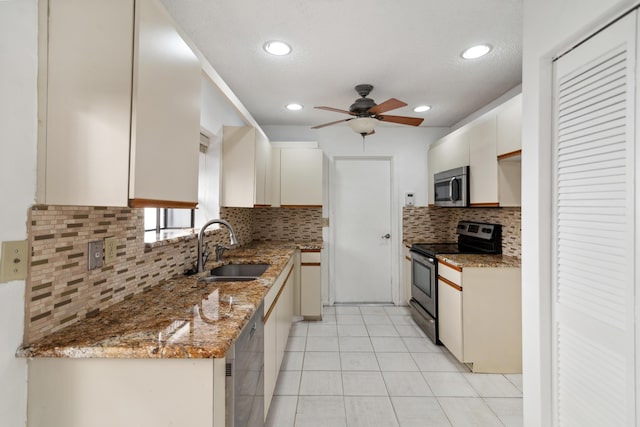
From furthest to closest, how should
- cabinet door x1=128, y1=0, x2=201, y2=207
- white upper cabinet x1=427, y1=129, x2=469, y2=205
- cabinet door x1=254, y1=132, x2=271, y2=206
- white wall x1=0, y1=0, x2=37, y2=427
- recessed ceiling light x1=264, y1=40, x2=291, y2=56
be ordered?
white upper cabinet x1=427, y1=129, x2=469, y2=205 < cabinet door x1=254, y1=132, x2=271, y2=206 < recessed ceiling light x1=264, y1=40, x2=291, y2=56 < cabinet door x1=128, y1=0, x2=201, y2=207 < white wall x1=0, y1=0, x2=37, y2=427

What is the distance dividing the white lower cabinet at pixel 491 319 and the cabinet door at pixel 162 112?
2.18m

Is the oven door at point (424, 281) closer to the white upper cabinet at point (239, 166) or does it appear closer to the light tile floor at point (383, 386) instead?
the light tile floor at point (383, 386)

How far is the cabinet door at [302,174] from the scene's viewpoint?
3752 millimetres

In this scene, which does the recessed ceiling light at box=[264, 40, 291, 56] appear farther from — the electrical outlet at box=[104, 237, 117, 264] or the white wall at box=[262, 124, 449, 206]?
the white wall at box=[262, 124, 449, 206]

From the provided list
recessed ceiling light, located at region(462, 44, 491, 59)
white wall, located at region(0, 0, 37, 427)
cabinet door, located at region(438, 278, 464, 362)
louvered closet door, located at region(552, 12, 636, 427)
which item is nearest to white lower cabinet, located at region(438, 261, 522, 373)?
cabinet door, located at region(438, 278, 464, 362)

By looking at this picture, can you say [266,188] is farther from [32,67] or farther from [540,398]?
[540,398]

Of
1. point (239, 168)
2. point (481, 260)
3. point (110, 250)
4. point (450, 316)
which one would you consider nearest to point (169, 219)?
point (239, 168)

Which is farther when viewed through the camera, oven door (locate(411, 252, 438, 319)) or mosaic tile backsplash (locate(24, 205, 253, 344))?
oven door (locate(411, 252, 438, 319))

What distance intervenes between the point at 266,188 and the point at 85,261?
2234 mm

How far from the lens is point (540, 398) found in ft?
4.58

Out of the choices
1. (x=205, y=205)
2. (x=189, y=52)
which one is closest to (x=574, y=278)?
(x=189, y=52)

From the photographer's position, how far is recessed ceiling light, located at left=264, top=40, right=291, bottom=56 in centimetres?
209

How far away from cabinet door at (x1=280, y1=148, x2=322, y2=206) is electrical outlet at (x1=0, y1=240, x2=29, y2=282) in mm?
2860

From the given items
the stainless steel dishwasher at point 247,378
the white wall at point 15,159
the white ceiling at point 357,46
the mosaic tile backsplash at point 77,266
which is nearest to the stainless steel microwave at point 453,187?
the white ceiling at point 357,46
